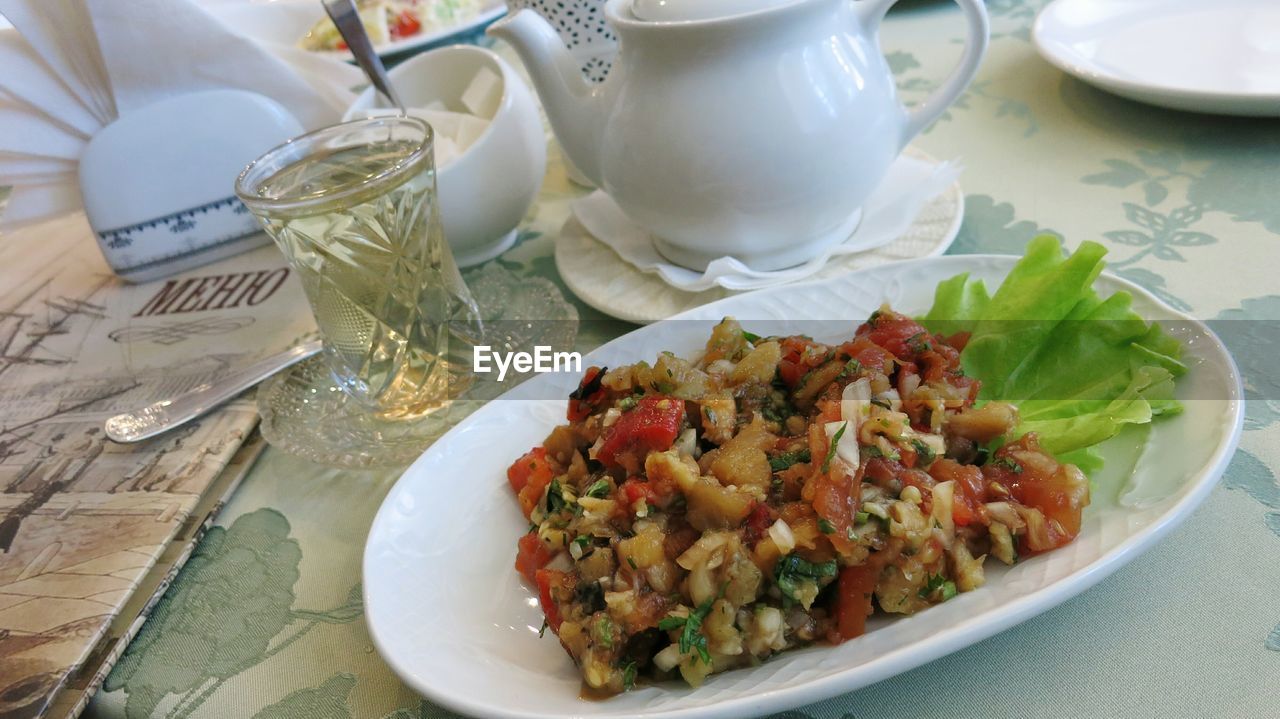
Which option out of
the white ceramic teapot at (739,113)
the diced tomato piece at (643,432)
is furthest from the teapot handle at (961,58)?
the diced tomato piece at (643,432)

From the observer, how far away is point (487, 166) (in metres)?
1.69

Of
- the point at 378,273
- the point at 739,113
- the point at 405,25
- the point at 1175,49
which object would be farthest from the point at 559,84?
the point at 405,25

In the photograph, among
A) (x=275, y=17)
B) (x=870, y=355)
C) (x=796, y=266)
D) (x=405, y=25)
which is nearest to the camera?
(x=870, y=355)

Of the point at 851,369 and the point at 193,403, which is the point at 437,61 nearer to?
the point at 193,403

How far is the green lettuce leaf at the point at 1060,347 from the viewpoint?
1.03m

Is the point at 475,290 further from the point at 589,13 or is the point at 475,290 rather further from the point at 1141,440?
the point at 1141,440

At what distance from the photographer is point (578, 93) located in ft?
5.09

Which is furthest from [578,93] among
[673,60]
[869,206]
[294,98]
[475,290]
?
[294,98]

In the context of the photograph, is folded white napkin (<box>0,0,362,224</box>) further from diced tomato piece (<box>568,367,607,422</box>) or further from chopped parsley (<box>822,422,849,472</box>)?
chopped parsley (<box>822,422,849,472</box>)

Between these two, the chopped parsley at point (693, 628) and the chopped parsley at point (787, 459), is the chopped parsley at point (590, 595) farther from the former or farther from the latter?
the chopped parsley at point (787, 459)

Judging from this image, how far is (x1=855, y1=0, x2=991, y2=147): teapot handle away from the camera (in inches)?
57.2

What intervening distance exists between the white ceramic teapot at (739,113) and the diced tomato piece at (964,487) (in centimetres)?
63

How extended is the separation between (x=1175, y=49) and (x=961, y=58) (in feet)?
2.57

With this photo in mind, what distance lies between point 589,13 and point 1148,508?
154 cm
